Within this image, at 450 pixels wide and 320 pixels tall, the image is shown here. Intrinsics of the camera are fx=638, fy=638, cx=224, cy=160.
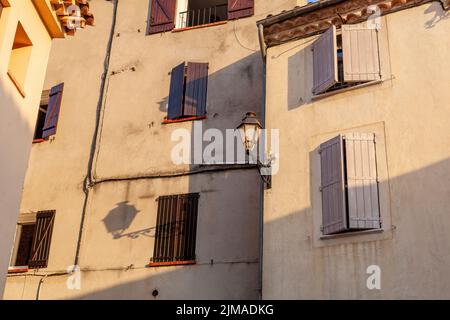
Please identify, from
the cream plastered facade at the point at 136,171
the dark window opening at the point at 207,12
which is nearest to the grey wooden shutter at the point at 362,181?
the cream plastered facade at the point at 136,171

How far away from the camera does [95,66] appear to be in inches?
665

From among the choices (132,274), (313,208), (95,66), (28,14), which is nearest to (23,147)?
(28,14)

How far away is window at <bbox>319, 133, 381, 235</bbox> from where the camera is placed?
10617 mm

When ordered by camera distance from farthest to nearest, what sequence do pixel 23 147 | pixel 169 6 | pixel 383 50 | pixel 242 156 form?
pixel 169 6 → pixel 242 156 → pixel 383 50 → pixel 23 147

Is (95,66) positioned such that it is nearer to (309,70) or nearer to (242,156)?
(242,156)

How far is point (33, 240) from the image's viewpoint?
594 inches

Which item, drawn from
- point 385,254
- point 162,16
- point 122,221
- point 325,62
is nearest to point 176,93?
point 162,16

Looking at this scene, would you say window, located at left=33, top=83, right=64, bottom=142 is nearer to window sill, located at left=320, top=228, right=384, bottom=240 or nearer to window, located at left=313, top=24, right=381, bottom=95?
window, located at left=313, top=24, right=381, bottom=95

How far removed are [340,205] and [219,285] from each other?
11.4 feet

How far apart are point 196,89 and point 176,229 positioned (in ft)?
11.5

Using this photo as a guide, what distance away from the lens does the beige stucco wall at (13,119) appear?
400 inches

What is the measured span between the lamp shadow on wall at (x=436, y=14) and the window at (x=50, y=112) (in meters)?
9.50

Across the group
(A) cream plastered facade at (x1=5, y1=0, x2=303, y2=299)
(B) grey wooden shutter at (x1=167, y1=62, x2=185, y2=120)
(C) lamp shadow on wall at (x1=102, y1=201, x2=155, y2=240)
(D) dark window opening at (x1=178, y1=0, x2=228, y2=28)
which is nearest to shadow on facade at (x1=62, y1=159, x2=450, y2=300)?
(A) cream plastered facade at (x1=5, y1=0, x2=303, y2=299)

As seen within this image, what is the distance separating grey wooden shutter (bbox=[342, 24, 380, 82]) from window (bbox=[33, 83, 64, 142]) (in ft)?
26.1
